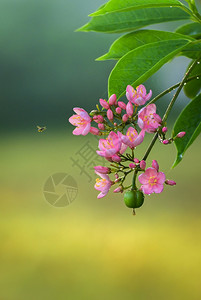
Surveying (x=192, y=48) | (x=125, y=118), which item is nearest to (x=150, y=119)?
(x=125, y=118)

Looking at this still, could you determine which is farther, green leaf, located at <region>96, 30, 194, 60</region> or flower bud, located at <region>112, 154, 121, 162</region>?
green leaf, located at <region>96, 30, 194, 60</region>

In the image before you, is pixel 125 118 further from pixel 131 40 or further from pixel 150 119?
pixel 131 40

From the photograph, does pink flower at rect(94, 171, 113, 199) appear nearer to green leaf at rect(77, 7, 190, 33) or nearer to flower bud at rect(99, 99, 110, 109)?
flower bud at rect(99, 99, 110, 109)

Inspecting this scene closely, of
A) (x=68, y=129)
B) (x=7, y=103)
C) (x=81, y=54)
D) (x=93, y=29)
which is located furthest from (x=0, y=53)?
(x=93, y=29)

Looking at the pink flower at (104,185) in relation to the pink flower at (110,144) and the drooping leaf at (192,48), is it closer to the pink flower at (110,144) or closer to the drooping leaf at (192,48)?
the pink flower at (110,144)

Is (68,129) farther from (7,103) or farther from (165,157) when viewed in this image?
(165,157)

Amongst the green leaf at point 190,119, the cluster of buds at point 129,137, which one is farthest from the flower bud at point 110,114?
the green leaf at point 190,119

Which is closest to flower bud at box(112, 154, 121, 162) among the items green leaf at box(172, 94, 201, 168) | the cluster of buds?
the cluster of buds
